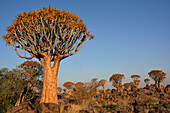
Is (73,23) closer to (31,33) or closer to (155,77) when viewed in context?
(31,33)

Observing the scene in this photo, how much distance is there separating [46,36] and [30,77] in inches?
189

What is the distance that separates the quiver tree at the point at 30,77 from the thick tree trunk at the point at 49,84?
2915 millimetres

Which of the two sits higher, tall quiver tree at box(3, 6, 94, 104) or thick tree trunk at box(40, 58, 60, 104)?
tall quiver tree at box(3, 6, 94, 104)

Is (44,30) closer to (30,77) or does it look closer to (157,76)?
(30,77)

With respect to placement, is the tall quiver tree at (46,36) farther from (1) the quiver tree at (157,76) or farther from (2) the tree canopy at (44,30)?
(1) the quiver tree at (157,76)

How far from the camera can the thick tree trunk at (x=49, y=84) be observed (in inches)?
359

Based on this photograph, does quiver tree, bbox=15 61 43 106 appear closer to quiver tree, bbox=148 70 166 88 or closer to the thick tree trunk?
the thick tree trunk

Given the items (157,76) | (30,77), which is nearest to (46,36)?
(30,77)

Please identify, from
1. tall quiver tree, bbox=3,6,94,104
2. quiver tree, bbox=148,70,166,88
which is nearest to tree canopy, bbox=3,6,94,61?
tall quiver tree, bbox=3,6,94,104

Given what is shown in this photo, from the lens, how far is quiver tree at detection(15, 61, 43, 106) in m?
11.6

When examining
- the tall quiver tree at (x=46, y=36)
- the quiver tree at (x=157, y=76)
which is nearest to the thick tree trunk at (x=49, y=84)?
the tall quiver tree at (x=46, y=36)

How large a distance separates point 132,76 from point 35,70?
103ft

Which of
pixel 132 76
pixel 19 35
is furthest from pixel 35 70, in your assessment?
pixel 132 76

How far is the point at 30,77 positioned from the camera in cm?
1245
